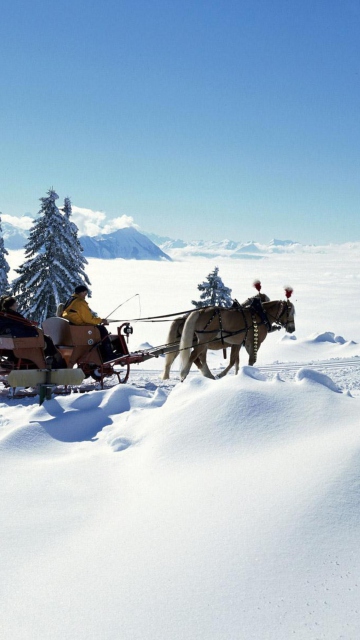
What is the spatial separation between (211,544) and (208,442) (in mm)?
1482

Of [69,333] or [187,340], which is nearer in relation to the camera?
[69,333]

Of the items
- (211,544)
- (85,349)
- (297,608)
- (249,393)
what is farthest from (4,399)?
(297,608)

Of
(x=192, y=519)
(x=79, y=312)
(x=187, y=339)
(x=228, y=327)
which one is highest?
(x=79, y=312)

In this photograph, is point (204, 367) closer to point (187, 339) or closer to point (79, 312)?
point (187, 339)

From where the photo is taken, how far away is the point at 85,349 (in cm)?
917

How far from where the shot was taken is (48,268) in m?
20.8

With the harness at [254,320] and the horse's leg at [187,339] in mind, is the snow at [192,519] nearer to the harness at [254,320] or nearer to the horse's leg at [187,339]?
the horse's leg at [187,339]

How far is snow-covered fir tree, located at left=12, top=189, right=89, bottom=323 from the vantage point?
20656 millimetres

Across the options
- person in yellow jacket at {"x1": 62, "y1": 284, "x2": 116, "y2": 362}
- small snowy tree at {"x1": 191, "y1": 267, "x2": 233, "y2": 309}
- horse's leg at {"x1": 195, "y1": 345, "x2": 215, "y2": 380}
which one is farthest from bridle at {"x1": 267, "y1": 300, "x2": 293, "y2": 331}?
small snowy tree at {"x1": 191, "y1": 267, "x2": 233, "y2": 309}

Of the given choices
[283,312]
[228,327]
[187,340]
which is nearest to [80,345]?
[187,340]

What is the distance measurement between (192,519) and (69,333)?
20.3ft

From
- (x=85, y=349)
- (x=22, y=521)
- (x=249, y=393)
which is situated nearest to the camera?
(x=22, y=521)

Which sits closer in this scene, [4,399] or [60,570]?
[60,570]

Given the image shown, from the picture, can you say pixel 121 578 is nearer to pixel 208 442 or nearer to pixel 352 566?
pixel 352 566
